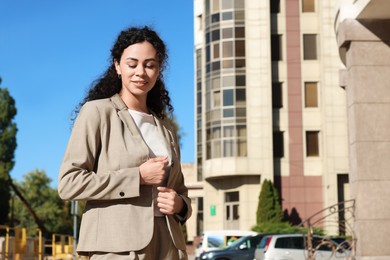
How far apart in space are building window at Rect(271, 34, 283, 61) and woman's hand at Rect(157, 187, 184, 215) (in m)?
46.5

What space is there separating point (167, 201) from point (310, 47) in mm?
46700

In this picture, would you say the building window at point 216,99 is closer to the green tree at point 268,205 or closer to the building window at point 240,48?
the building window at point 240,48

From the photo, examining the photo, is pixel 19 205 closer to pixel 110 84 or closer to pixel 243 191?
pixel 243 191

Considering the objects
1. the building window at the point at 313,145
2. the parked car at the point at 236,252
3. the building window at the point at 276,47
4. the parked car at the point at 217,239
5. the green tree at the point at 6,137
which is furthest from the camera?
the green tree at the point at 6,137

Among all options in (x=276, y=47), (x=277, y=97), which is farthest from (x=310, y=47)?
(x=277, y=97)

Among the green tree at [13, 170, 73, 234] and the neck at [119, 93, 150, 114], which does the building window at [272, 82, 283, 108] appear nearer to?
the green tree at [13, 170, 73, 234]

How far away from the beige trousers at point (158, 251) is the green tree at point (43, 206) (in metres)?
71.1

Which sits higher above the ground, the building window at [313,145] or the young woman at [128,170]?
the building window at [313,145]

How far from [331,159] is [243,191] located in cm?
561

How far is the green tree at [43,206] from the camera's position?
75.4m

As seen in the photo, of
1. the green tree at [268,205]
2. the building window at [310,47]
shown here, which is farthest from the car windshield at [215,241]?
the building window at [310,47]

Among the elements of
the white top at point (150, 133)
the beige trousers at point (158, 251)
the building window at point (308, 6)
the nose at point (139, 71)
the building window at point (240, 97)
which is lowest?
the beige trousers at point (158, 251)

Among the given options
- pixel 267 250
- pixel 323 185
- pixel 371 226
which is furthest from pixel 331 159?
pixel 371 226

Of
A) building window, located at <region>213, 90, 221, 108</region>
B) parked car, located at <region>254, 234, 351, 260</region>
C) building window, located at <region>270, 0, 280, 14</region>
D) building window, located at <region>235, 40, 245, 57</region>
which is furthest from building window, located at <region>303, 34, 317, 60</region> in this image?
parked car, located at <region>254, 234, 351, 260</region>
